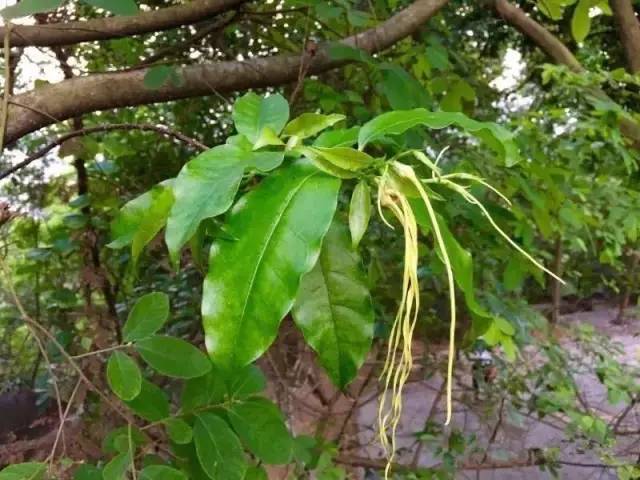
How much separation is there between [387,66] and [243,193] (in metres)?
0.77

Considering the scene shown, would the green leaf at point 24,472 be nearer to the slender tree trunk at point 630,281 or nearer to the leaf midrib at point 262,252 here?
the leaf midrib at point 262,252

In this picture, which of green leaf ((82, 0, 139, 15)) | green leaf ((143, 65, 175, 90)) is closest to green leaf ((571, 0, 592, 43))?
green leaf ((143, 65, 175, 90))

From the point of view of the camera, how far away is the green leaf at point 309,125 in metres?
0.46

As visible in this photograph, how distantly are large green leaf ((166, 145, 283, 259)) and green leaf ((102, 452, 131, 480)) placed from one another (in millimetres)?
248

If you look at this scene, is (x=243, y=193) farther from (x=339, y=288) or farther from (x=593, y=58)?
(x=593, y=58)

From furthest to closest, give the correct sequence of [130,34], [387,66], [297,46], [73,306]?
1. [297,46]
2. [73,306]
3. [387,66]
4. [130,34]

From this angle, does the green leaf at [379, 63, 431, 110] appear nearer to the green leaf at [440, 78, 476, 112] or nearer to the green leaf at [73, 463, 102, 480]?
the green leaf at [440, 78, 476, 112]

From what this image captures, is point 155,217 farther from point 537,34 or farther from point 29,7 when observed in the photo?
point 537,34

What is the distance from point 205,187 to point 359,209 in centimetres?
9

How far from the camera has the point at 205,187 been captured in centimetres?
39

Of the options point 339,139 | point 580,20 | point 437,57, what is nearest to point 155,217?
point 339,139

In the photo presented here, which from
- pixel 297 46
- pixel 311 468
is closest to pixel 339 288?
A: pixel 311 468

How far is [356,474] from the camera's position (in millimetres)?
1563

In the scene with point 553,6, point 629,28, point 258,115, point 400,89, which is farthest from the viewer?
point 629,28
